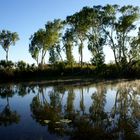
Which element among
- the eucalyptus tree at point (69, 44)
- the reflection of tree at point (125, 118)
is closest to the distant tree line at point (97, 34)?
the eucalyptus tree at point (69, 44)

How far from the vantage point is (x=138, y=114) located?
18.2 meters

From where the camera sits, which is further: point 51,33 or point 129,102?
point 51,33

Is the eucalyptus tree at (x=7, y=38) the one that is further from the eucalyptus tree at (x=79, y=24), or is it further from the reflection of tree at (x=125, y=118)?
the reflection of tree at (x=125, y=118)

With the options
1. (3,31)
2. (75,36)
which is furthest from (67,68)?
(3,31)

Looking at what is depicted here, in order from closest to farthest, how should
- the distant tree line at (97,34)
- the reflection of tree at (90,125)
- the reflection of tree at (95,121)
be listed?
the reflection of tree at (90,125) < the reflection of tree at (95,121) < the distant tree line at (97,34)

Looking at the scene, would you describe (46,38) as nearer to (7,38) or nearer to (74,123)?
(7,38)

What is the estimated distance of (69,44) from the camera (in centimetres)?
7900

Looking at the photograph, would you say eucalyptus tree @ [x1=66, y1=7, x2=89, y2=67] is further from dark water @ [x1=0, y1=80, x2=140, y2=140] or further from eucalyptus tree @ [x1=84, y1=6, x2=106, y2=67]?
dark water @ [x1=0, y1=80, x2=140, y2=140]

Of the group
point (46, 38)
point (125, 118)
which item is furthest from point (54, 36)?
point (125, 118)

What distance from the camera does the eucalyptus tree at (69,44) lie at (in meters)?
75.2

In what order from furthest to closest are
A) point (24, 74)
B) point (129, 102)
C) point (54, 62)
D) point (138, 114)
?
point (54, 62) → point (24, 74) → point (129, 102) → point (138, 114)

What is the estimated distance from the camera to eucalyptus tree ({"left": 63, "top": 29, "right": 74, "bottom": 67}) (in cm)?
7519

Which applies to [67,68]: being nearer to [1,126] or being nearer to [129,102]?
[129,102]

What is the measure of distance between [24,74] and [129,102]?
48.0m
